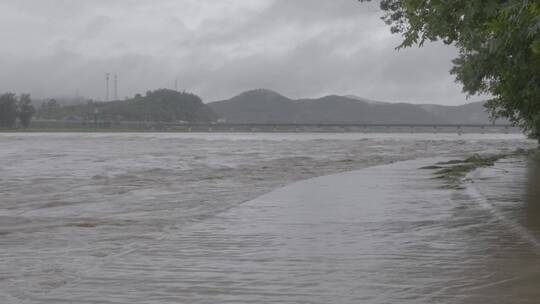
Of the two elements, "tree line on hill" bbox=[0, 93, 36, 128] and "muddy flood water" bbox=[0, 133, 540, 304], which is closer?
"muddy flood water" bbox=[0, 133, 540, 304]

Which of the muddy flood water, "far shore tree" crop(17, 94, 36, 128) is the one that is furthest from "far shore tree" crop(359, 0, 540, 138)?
"far shore tree" crop(17, 94, 36, 128)

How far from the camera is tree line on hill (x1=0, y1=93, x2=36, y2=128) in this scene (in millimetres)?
173500

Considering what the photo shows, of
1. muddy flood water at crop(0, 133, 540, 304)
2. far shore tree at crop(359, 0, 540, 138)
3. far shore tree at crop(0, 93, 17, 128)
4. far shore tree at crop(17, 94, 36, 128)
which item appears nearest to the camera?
muddy flood water at crop(0, 133, 540, 304)

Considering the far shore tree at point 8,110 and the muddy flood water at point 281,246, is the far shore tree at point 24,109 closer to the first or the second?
the far shore tree at point 8,110

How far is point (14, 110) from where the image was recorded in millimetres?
178000

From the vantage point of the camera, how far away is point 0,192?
18531 mm

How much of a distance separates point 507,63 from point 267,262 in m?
11.5

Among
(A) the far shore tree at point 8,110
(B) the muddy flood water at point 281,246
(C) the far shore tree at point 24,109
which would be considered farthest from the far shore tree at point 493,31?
(C) the far shore tree at point 24,109

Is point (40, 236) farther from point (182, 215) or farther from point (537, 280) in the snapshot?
point (537, 280)

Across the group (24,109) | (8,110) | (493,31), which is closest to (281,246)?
(493,31)

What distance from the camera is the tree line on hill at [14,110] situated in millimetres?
173500

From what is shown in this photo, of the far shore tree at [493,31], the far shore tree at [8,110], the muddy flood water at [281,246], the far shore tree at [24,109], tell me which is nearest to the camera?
the muddy flood water at [281,246]

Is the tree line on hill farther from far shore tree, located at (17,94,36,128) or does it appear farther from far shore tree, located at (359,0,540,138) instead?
far shore tree, located at (359,0,540,138)

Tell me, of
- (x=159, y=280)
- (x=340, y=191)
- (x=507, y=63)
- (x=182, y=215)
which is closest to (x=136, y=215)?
(x=182, y=215)
